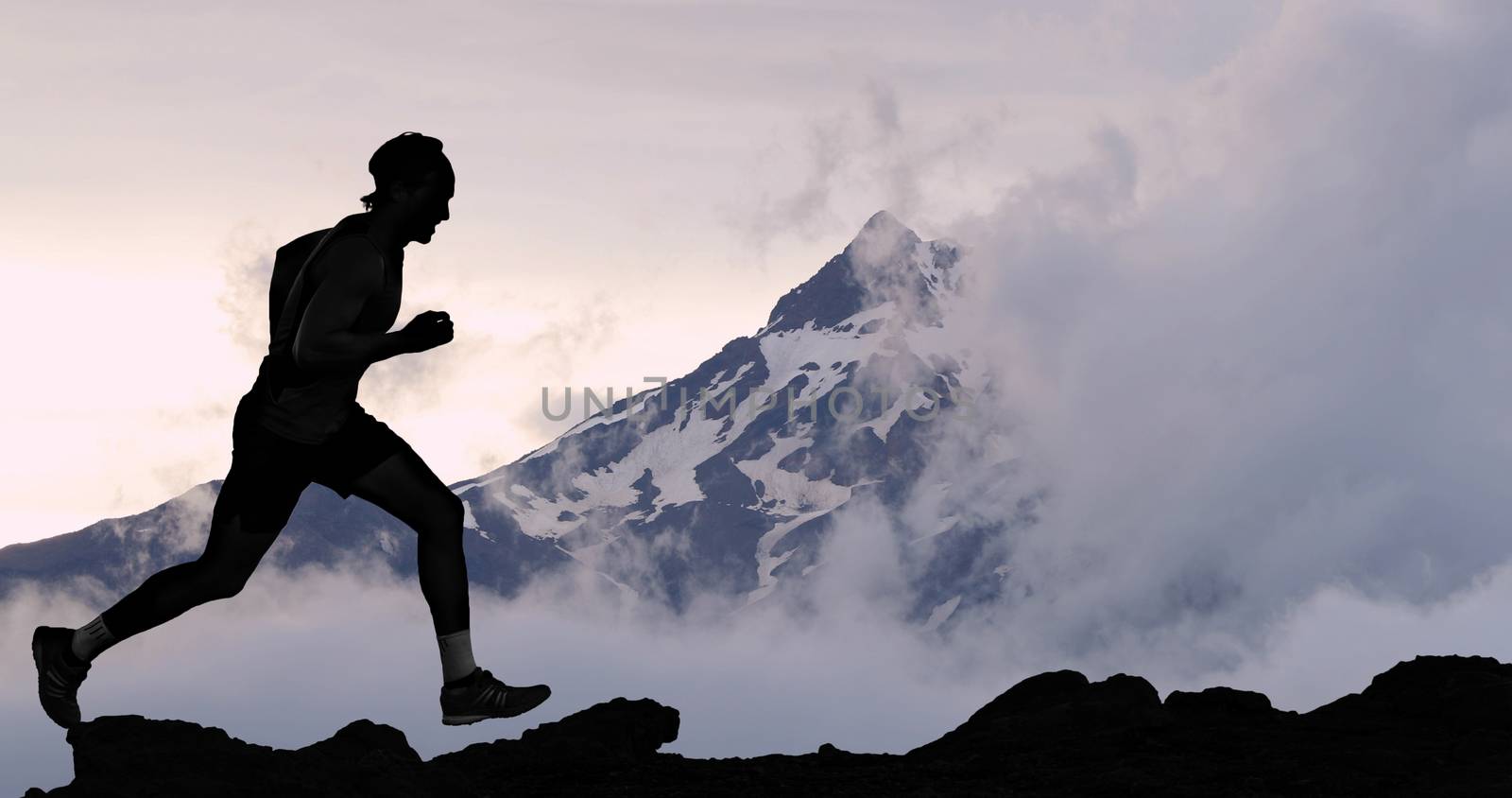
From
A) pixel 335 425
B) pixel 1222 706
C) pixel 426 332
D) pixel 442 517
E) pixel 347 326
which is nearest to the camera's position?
pixel 426 332

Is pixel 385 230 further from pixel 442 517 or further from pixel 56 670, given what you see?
pixel 56 670

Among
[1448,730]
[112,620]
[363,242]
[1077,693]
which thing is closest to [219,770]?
[112,620]

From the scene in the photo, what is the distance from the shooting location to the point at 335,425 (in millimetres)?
9047

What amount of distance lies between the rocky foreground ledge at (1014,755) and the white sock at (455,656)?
93.2 inches

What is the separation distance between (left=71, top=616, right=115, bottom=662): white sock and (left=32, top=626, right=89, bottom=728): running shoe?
0.10 metres

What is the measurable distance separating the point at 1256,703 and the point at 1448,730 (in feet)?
5.22

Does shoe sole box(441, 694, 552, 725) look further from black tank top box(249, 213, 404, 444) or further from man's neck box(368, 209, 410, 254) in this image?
man's neck box(368, 209, 410, 254)

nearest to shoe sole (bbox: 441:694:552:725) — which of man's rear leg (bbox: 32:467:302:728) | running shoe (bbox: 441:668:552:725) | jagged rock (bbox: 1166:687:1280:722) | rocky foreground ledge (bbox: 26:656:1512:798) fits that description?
running shoe (bbox: 441:668:552:725)

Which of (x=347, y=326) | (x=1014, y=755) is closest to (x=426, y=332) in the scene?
(x=347, y=326)

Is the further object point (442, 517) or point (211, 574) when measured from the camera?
point (442, 517)

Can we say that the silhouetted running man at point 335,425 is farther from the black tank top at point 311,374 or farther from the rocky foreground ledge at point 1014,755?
the rocky foreground ledge at point 1014,755

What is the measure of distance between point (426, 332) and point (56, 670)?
3173mm

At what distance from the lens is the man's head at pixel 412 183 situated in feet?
30.0

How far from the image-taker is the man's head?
9.13 metres
